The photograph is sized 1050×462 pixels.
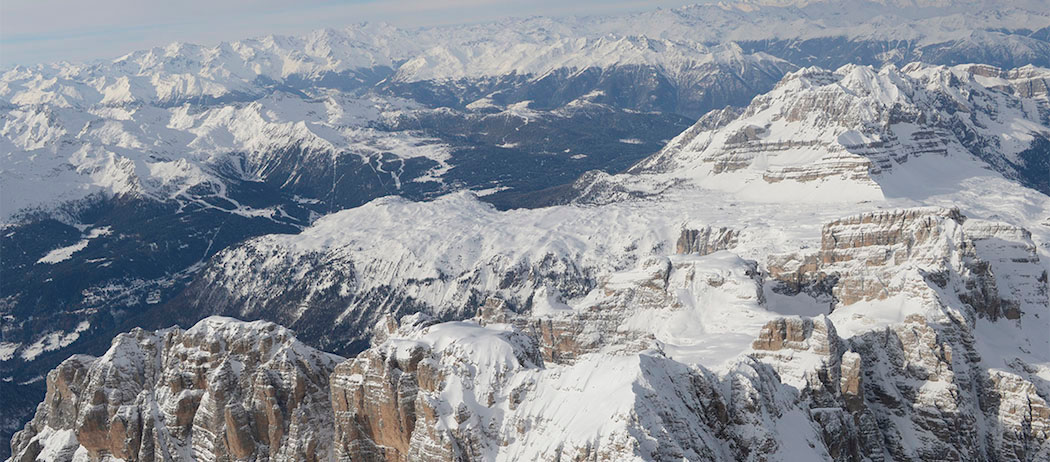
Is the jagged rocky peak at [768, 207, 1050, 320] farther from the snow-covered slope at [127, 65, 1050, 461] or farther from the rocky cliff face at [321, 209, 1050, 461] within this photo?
the rocky cliff face at [321, 209, 1050, 461]

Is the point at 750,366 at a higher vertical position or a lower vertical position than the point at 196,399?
higher

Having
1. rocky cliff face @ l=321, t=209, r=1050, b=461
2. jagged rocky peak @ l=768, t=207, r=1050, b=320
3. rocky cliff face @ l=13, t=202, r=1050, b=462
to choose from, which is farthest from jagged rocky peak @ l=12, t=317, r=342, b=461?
jagged rocky peak @ l=768, t=207, r=1050, b=320

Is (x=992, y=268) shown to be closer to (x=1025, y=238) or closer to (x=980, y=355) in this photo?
(x=1025, y=238)

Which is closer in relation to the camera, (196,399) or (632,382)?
(632,382)

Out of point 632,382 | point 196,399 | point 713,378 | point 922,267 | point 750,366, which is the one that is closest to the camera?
point 632,382

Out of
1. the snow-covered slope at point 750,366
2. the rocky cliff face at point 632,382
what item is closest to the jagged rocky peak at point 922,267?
the snow-covered slope at point 750,366

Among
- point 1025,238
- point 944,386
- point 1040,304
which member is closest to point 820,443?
point 944,386

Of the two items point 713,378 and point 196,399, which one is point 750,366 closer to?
point 713,378

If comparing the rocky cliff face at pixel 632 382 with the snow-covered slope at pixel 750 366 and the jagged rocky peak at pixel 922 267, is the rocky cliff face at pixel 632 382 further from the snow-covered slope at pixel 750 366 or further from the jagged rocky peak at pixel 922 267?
the jagged rocky peak at pixel 922 267

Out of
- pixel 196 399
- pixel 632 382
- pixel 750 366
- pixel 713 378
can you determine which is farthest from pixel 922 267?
pixel 196 399
